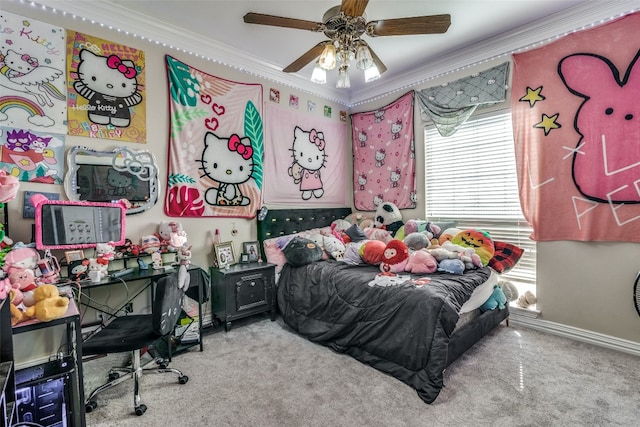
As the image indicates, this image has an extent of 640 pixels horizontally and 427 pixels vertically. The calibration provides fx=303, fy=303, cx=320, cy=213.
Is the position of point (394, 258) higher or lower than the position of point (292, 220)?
lower

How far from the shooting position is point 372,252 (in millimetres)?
2842

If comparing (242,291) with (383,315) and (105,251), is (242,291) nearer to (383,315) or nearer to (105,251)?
(105,251)

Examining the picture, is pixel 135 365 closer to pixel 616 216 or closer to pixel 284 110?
pixel 284 110

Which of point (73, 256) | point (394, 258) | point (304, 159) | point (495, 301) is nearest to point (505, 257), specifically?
point (495, 301)

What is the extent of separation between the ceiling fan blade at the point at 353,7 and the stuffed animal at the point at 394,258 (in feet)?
5.94

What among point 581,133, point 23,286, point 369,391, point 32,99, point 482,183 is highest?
point 32,99

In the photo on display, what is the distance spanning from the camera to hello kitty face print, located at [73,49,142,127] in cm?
237

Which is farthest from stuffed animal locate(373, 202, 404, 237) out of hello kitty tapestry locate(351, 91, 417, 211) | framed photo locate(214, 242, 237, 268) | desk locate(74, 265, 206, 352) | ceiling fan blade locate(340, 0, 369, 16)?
ceiling fan blade locate(340, 0, 369, 16)

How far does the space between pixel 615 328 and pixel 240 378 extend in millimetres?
2962

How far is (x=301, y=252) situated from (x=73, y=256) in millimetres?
1794

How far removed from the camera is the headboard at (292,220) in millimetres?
3416

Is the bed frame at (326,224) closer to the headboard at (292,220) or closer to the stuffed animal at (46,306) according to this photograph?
the headboard at (292,220)

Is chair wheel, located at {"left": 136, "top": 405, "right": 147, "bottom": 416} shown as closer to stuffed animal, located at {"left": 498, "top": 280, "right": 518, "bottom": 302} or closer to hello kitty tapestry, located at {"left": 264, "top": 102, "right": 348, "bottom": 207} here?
hello kitty tapestry, located at {"left": 264, "top": 102, "right": 348, "bottom": 207}

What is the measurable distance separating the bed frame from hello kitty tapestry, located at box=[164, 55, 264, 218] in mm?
258
